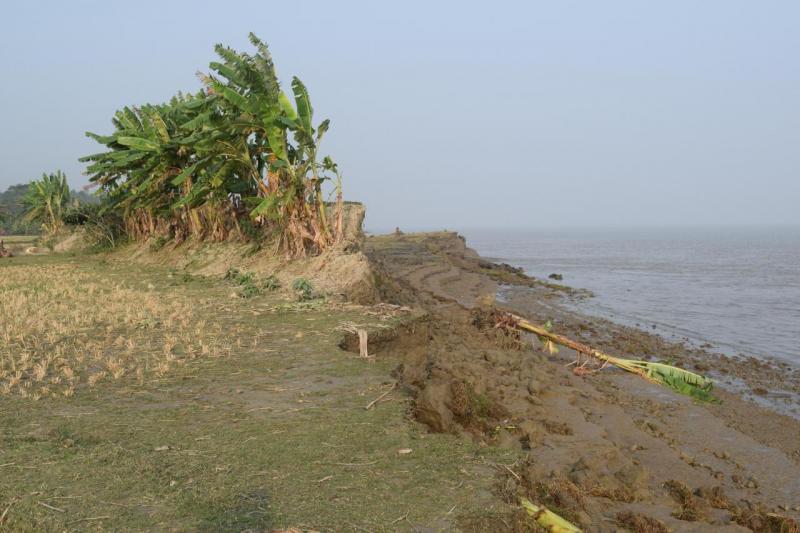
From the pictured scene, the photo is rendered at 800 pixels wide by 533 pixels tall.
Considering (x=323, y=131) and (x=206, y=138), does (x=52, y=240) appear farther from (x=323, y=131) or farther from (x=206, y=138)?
(x=323, y=131)

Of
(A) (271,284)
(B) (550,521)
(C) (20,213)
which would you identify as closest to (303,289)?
(A) (271,284)

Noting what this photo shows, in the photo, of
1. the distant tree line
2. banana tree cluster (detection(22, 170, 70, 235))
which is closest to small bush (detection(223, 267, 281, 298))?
the distant tree line

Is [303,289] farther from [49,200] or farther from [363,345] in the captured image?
[49,200]

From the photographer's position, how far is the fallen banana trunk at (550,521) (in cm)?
→ 348

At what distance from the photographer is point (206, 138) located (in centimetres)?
1441

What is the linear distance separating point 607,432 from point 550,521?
9.23ft

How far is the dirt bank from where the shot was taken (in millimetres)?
4070

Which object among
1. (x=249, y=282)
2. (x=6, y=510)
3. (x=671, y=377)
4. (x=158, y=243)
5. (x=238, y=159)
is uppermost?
(x=238, y=159)

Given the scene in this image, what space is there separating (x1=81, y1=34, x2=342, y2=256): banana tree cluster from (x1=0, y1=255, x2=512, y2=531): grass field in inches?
199

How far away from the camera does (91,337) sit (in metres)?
8.61

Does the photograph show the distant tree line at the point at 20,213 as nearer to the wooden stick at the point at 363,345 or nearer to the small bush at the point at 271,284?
the small bush at the point at 271,284

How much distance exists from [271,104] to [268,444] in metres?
9.88

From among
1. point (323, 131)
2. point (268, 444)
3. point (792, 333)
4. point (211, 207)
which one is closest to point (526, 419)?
point (268, 444)

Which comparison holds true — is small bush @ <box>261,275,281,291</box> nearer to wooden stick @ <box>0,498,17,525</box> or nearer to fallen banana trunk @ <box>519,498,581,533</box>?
wooden stick @ <box>0,498,17,525</box>
